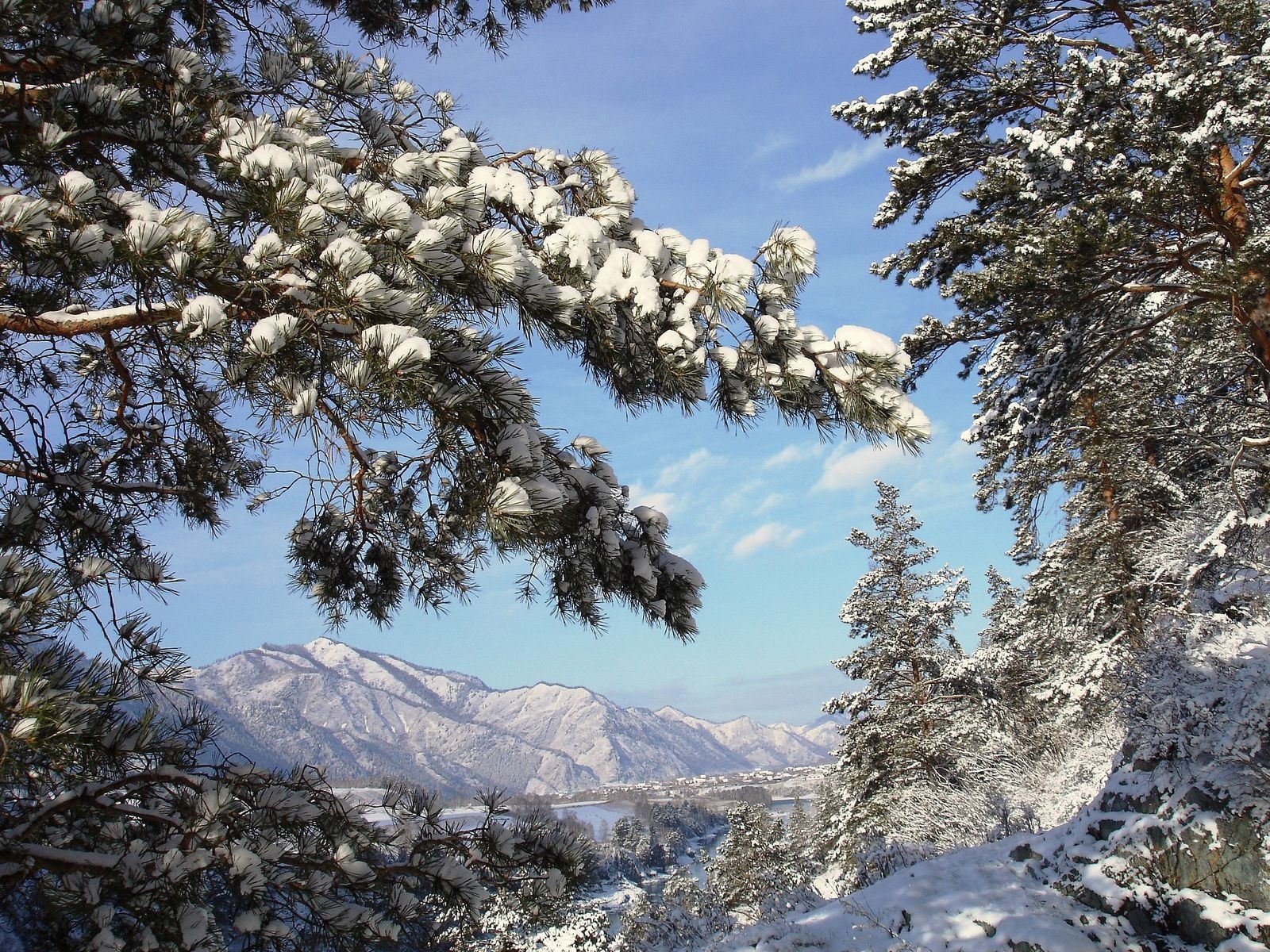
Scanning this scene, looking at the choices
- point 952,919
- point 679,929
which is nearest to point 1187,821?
point 952,919

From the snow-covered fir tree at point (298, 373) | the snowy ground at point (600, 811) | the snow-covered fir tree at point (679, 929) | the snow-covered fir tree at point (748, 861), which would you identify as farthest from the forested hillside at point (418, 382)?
the snowy ground at point (600, 811)

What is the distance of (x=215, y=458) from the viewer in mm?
4066

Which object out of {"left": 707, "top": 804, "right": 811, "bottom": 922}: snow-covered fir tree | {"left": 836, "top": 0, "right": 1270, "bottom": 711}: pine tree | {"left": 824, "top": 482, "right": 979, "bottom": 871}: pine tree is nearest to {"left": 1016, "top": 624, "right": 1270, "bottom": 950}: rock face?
{"left": 836, "top": 0, "right": 1270, "bottom": 711}: pine tree

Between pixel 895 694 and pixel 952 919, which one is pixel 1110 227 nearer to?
pixel 952 919

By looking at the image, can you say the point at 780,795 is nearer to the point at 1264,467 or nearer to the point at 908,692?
the point at 908,692

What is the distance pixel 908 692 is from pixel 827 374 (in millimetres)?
20013

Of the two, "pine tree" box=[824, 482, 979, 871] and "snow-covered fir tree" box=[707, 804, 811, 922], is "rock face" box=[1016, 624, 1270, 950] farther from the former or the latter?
"snow-covered fir tree" box=[707, 804, 811, 922]

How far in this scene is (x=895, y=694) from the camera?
20.4 m

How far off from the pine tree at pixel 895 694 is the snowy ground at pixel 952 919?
1041 cm

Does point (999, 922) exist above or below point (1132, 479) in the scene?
below

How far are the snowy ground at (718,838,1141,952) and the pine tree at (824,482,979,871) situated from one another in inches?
410

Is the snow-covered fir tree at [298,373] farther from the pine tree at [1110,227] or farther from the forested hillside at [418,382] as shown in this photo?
the pine tree at [1110,227]

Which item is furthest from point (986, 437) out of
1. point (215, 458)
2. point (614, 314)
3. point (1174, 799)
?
point (215, 458)

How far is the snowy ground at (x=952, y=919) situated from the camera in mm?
6266
